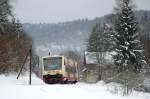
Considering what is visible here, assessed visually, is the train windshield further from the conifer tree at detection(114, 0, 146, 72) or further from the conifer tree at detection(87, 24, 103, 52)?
the conifer tree at detection(87, 24, 103, 52)

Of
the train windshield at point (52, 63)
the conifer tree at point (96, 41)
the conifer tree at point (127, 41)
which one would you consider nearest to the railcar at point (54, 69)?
the train windshield at point (52, 63)

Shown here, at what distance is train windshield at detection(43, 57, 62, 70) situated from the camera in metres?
33.4

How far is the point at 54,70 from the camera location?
33531 millimetres

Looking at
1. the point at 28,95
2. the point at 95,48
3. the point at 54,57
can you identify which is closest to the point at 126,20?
the point at 54,57

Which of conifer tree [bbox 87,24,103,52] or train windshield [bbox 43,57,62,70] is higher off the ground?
conifer tree [bbox 87,24,103,52]

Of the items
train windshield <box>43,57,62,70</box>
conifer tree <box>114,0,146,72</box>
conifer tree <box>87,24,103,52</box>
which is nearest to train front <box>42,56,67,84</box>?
train windshield <box>43,57,62,70</box>

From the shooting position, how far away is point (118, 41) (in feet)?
147

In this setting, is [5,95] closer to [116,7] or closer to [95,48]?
[116,7]

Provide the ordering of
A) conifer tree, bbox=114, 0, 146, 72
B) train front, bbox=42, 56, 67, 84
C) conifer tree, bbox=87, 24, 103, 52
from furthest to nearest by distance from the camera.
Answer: conifer tree, bbox=87, 24, 103, 52 < conifer tree, bbox=114, 0, 146, 72 < train front, bbox=42, 56, 67, 84

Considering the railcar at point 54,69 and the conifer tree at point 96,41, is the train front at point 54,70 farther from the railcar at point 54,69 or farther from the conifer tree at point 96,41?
the conifer tree at point 96,41

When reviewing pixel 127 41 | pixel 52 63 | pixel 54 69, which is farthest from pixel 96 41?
pixel 54 69

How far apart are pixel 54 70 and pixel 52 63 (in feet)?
2.43

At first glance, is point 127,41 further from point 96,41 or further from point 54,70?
point 96,41

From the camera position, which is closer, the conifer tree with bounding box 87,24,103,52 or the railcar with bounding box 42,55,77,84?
the railcar with bounding box 42,55,77,84
